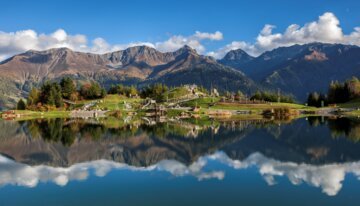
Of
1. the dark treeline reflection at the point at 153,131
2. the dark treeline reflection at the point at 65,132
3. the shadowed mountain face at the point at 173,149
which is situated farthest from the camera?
the dark treeline reflection at the point at 153,131

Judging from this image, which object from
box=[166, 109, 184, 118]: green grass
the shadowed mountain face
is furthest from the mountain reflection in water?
box=[166, 109, 184, 118]: green grass

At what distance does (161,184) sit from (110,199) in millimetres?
5817

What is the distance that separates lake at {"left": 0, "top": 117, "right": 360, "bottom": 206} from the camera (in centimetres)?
2681

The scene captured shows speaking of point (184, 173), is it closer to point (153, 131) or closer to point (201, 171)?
point (201, 171)

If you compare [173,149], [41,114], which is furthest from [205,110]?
[173,149]

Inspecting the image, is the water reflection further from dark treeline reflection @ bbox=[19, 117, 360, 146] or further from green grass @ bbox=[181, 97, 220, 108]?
Answer: green grass @ bbox=[181, 97, 220, 108]

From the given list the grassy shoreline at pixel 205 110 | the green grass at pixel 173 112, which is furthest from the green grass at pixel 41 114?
the green grass at pixel 173 112

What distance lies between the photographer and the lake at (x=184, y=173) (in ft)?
88.0

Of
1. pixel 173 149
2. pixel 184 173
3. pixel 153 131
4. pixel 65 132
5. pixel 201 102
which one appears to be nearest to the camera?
pixel 184 173

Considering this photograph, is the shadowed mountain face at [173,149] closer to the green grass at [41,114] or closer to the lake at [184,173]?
the lake at [184,173]

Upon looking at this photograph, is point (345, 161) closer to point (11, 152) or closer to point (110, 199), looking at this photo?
point (110, 199)

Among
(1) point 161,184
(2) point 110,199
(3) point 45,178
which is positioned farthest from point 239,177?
(3) point 45,178

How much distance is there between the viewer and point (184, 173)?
3578 cm

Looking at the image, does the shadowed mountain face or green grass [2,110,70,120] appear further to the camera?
green grass [2,110,70,120]
